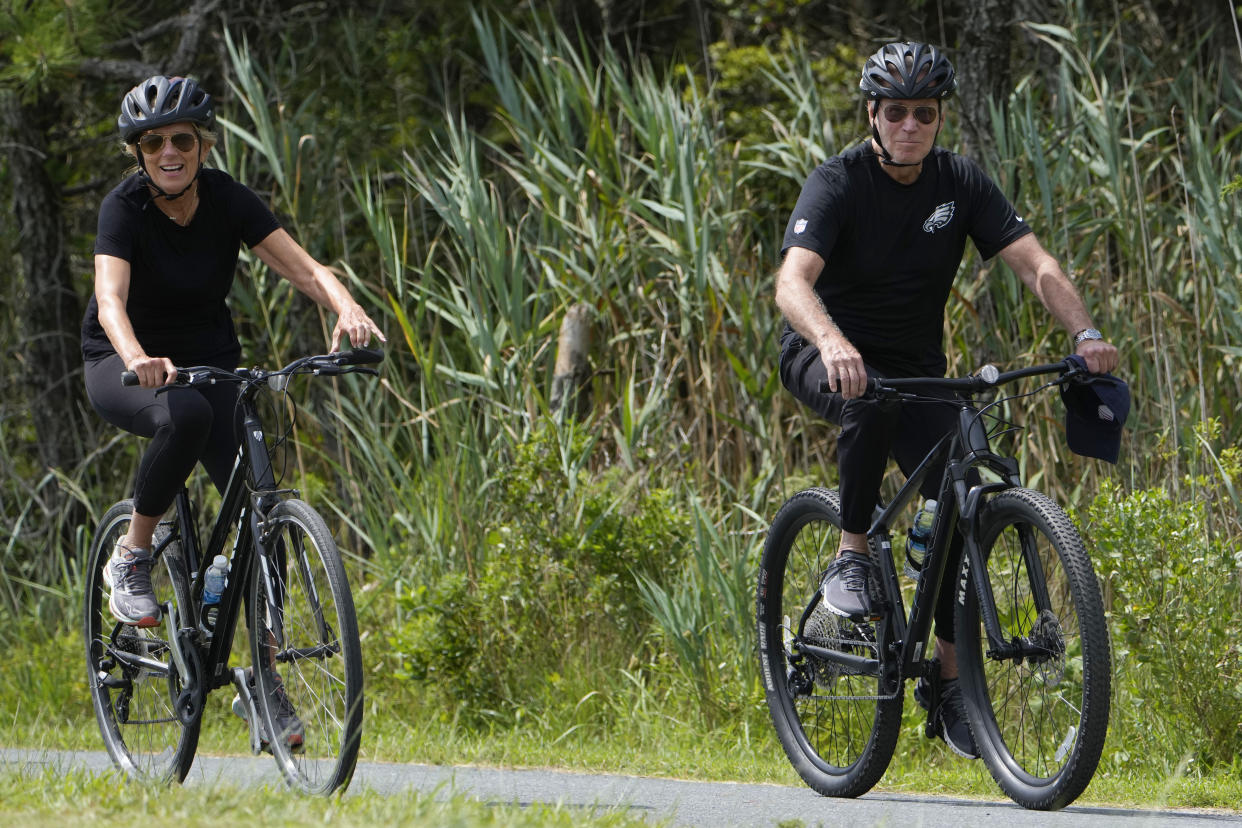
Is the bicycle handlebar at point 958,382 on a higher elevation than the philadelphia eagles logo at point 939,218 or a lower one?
lower

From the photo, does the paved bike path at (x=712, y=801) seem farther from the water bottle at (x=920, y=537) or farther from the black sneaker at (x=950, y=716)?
the water bottle at (x=920, y=537)

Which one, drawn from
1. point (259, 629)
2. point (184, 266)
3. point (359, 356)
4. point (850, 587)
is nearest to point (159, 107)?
point (184, 266)

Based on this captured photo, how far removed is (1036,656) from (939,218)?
4.37ft

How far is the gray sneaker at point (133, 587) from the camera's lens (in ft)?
17.0

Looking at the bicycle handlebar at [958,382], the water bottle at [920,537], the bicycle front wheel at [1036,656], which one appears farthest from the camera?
the water bottle at [920,537]

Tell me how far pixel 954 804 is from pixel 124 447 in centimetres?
708

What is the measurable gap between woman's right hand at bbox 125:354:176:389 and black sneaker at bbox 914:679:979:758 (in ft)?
7.53

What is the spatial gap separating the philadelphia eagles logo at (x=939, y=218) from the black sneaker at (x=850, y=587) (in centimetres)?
98

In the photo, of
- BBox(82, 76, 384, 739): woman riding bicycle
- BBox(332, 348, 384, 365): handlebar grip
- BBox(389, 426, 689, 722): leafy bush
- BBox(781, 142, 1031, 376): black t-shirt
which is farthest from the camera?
BBox(389, 426, 689, 722): leafy bush

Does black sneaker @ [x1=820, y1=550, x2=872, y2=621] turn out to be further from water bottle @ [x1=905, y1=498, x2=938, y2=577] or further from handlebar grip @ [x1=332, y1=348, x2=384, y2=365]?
handlebar grip @ [x1=332, y1=348, x2=384, y2=365]

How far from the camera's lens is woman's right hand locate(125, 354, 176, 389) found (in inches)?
176

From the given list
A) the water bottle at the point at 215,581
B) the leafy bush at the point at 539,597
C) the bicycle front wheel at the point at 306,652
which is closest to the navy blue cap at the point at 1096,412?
the bicycle front wheel at the point at 306,652

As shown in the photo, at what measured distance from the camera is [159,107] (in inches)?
197

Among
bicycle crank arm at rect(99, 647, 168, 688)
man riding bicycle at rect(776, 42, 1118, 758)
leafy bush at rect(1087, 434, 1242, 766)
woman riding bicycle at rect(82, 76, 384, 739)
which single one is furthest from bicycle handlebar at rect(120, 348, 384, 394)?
leafy bush at rect(1087, 434, 1242, 766)
